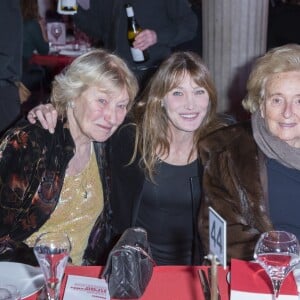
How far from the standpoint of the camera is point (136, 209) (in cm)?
263

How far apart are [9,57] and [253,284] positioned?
1874 mm

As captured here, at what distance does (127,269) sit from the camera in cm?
175

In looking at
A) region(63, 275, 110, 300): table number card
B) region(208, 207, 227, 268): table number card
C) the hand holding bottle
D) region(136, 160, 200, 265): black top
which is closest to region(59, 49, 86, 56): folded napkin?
the hand holding bottle

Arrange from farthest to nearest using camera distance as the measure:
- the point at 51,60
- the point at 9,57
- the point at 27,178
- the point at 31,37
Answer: the point at 51,60, the point at 31,37, the point at 9,57, the point at 27,178

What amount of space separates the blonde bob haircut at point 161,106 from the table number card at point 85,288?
2.63 ft

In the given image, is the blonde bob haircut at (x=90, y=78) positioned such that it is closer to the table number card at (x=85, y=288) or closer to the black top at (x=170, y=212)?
the black top at (x=170, y=212)

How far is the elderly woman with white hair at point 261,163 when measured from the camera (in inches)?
89.2

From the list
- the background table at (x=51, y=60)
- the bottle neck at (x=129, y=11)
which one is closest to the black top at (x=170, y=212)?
the bottle neck at (x=129, y=11)

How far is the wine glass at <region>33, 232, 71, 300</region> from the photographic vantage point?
155 centimetres

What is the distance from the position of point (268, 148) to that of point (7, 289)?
1080mm

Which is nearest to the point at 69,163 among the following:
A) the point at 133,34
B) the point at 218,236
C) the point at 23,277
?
the point at 23,277

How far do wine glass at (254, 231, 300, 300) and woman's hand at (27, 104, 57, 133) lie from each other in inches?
35.9

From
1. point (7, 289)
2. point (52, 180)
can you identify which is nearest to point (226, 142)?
point (52, 180)

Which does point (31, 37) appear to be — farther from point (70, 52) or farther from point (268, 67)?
point (268, 67)
